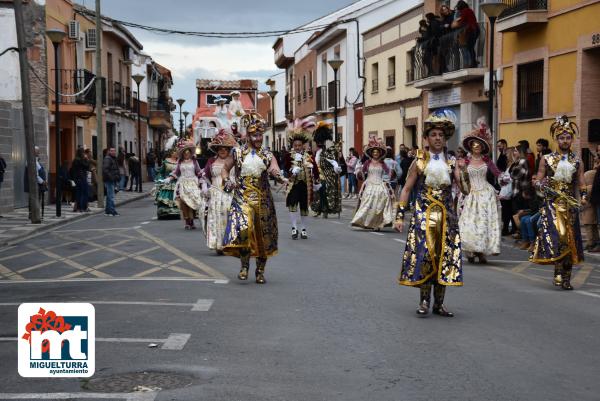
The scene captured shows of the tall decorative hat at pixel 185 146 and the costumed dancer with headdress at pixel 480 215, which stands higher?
the tall decorative hat at pixel 185 146

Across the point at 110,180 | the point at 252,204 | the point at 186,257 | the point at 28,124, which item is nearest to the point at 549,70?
the point at 186,257

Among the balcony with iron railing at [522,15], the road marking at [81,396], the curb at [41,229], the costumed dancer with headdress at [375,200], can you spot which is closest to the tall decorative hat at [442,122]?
the road marking at [81,396]

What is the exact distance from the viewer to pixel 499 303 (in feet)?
30.3

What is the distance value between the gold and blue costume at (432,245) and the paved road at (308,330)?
0.35m

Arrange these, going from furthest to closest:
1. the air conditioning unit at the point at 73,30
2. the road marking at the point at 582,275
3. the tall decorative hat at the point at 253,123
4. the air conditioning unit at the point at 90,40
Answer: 1. the air conditioning unit at the point at 90,40
2. the air conditioning unit at the point at 73,30
3. the road marking at the point at 582,275
4. the tall decorative hat at the point at 253,123

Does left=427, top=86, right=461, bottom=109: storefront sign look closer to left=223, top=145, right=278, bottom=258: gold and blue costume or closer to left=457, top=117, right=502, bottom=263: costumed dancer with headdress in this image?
left=457, top=117, right=502, bottom=263: costumed dancer with headdress

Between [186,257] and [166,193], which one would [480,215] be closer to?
[186,257]

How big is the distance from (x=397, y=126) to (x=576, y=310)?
24615mm

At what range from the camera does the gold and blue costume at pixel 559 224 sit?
10328mm

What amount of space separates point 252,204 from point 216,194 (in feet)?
12.2

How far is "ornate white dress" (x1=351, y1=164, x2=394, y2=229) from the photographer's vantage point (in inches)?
719

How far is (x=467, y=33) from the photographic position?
80.8 ft

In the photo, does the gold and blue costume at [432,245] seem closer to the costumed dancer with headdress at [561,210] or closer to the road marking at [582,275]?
the costumed dancer with headdress at [561,210]

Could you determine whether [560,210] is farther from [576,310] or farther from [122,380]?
[122,380]
